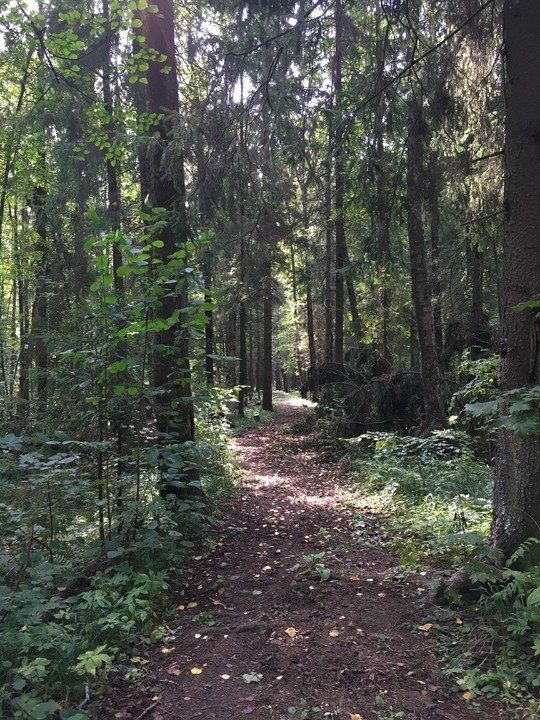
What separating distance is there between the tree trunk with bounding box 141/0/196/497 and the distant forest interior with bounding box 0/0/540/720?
0.11 ft

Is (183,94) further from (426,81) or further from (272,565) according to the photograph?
(272,565)

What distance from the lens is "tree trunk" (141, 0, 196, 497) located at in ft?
17.1

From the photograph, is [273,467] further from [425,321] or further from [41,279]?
[41,279]

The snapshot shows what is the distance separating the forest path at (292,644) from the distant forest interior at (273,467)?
0.7 inches

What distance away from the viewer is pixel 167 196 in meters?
5.71

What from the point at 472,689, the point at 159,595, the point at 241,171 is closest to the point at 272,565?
the point at 159,595

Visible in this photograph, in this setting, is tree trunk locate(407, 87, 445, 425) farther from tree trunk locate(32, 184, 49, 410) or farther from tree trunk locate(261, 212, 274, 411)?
tree trunk locate(32, 184, 49, 410)

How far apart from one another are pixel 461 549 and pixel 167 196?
5109 mm

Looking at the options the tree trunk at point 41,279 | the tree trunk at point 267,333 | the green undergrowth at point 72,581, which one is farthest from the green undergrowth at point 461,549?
the tree trunk at point 41,279

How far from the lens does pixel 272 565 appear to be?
4684mm

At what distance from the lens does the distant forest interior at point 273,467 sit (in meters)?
2.87

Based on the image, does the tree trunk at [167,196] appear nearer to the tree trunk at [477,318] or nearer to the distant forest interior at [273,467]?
the distant forest interior at [273,467]

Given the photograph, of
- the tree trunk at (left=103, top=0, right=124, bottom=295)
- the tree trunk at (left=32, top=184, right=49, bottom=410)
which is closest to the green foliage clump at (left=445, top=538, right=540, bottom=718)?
the tree trunk at (left=103, top=0, right=124, bottom=295)

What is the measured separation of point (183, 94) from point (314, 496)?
331 inches
